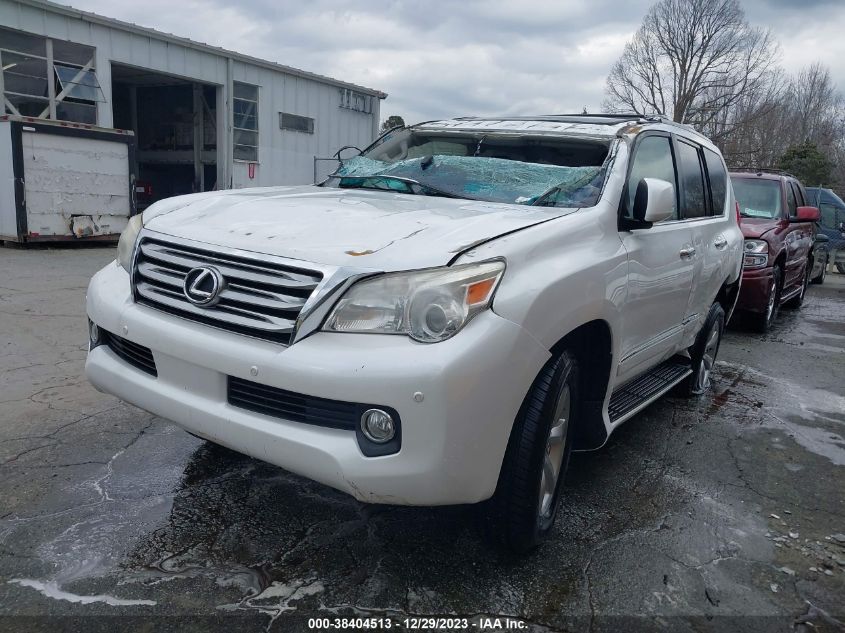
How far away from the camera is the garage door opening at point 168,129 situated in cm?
2122

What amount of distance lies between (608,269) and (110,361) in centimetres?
211

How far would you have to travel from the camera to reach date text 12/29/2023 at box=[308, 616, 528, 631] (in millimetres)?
2281

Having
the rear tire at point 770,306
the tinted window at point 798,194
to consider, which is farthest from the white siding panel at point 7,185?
the tinted window at point 798,194

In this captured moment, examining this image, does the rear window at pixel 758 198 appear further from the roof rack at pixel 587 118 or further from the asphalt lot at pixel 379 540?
the roof rack at pixel 587 118

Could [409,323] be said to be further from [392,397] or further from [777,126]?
[777,126]

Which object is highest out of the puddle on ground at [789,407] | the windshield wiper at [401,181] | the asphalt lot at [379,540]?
the windshield wiper at [401,181]

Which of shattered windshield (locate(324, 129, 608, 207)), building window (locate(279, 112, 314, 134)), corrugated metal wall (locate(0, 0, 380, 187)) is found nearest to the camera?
shattered windshield (locate(324, 129, 608, 207))

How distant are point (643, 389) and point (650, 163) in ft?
4.10

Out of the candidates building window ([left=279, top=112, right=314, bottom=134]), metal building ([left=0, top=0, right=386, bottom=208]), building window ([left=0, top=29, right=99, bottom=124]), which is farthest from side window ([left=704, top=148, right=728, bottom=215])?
building window ([left=279, top=112, right=314, bottom=134])

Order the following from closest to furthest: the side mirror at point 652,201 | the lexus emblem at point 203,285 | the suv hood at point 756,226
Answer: the lexus emblem at point 203,285 < the side mirror at point 652,201 < the suv hood at point 756,226

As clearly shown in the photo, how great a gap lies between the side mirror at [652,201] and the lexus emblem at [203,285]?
189cm

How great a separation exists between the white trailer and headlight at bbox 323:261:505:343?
1227cm

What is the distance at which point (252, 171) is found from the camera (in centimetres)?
2000

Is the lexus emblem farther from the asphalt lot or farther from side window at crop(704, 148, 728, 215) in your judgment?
side window at crop(704, 148, 728, 215)
